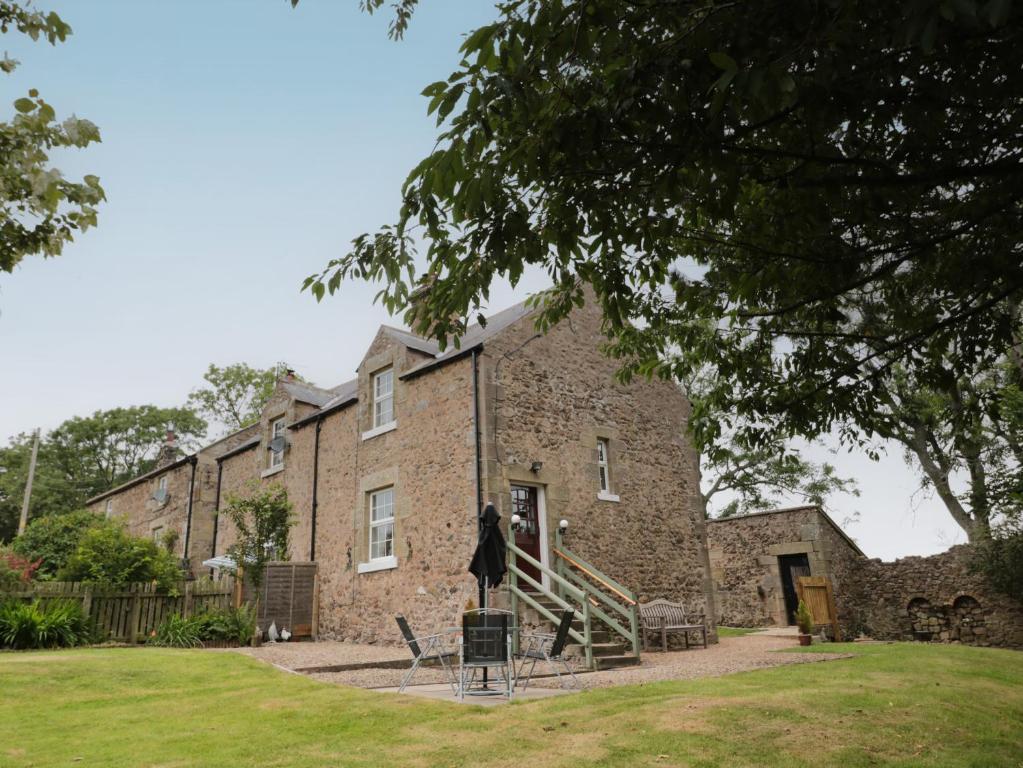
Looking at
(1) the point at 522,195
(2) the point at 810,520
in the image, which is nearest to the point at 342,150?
(1) the point at 522,195

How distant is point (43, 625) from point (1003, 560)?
1957 cm

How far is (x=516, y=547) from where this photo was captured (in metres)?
12.7

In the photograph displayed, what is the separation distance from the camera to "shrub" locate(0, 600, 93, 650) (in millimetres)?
12102

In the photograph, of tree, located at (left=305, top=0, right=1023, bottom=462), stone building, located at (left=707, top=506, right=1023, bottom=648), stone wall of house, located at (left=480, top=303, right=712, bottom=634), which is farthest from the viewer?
stone building, located at (left=707, top=506, right=1023, bottom=648)

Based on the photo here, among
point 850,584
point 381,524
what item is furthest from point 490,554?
point 850,584

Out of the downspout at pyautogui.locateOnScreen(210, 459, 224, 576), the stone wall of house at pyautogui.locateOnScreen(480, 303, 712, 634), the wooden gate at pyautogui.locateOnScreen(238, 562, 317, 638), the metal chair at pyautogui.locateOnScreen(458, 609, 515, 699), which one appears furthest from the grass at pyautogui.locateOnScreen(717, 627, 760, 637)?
the downspout at pyautogui.locateOnScreen(210, 459, 224, 576)

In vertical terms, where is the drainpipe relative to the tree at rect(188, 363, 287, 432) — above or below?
below

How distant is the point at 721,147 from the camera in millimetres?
3441

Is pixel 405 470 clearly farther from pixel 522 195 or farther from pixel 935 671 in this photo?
pixel 522 195

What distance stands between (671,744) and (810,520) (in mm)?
14530

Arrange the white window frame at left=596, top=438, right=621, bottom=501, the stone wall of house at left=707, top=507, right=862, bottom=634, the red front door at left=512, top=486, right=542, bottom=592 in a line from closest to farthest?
the red front door at left=512, top=486, right=542, bottom=592
the white window frame at left=596, top=438, right=621, bottom=501
the stone wall of house at left=707, top=507, right=862, bottom=634

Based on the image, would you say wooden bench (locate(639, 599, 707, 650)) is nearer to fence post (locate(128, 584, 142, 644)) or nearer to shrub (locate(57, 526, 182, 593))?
shrub (locate(57, 526, 182, 593))

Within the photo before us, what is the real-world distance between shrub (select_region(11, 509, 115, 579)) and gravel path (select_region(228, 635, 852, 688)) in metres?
10.7

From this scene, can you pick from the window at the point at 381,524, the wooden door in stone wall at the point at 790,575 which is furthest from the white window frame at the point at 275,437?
the wooden door in stone wall at the point at 790,575
